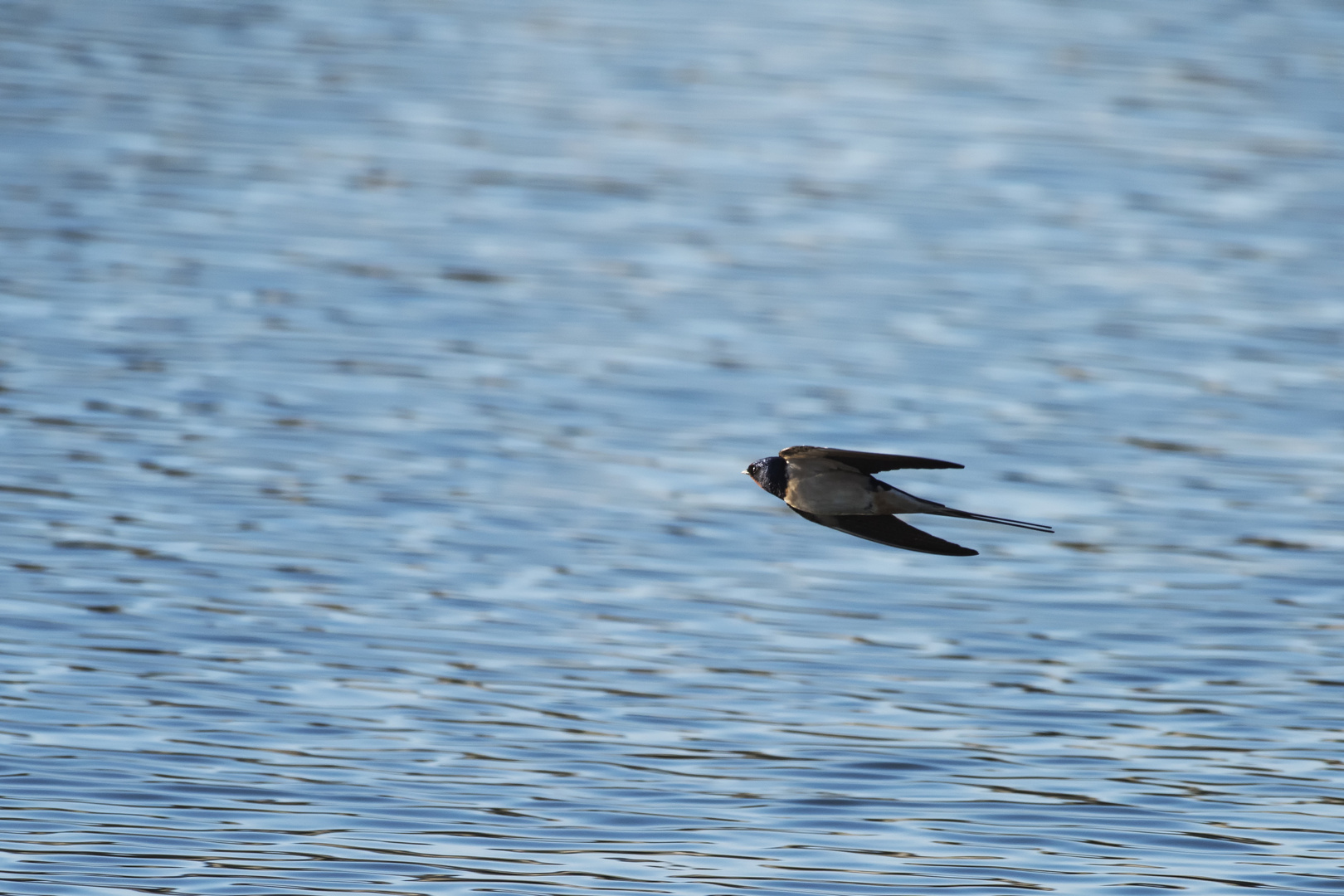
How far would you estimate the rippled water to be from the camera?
895 centimetres

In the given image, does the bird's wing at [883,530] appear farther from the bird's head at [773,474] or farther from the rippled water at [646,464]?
the rippled water at [646,464]

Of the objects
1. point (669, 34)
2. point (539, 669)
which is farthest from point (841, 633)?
point (669, 34)

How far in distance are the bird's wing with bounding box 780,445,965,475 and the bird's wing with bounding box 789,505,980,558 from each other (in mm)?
149

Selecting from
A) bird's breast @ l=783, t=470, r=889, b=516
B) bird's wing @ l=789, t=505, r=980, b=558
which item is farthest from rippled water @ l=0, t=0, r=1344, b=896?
bird's breast @ l=783, t=470, r=889, b=516

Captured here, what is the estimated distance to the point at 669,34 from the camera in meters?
26.8

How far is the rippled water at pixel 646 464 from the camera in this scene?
8.95m

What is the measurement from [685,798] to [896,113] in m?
15.3

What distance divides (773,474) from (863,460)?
0.37 metres

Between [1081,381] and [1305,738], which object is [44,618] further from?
[1081,381]

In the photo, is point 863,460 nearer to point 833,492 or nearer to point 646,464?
point 833,492

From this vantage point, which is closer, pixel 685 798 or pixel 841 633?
pixel 685 798

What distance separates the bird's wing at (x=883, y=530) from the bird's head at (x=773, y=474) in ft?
0.33

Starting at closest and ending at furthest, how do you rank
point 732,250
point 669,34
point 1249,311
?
point 1249,311, point 732,250, point 669,34

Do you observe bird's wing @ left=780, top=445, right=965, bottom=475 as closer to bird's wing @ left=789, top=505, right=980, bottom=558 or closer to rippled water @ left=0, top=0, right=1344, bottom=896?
bird's wing @ left=789, top=505, right=980, bottom=558
